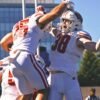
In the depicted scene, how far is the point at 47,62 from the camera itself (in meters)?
7.85

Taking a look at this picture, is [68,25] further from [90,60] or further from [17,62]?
[90,60]

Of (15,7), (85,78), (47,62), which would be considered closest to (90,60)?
(85,78)

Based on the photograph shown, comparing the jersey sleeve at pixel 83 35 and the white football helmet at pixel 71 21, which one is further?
the white football helmet at pixel 71 21

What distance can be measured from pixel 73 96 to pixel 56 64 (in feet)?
1.54

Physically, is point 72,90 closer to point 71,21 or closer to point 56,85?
point 56,85

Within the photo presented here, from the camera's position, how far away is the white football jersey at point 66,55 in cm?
763

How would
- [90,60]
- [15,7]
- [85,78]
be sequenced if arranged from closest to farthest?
1. [85,78]
2. [90,60]
3. [15,7]

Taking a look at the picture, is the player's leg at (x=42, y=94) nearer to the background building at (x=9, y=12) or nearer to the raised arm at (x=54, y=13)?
the raised arm at (x=54, y=13)

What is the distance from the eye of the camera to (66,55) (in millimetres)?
7664

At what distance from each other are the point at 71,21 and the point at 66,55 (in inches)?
17.1

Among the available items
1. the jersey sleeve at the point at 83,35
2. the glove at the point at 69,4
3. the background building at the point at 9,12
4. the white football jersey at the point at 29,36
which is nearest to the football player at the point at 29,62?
the white football jersey at the point at 29,36

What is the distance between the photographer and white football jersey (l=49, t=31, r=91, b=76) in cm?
763

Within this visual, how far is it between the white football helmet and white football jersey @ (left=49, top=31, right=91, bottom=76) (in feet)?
0.25

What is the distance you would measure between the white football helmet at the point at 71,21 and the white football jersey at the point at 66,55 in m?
0.08
